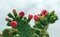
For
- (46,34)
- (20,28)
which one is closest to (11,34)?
(20,28)

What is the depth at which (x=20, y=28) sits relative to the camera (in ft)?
29.9

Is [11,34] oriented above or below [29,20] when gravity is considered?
below

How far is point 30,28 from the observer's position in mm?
9195

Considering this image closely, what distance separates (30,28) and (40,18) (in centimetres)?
58

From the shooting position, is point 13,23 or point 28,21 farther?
point 28,21

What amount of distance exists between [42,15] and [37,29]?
89 centimetres

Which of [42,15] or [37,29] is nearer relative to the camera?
[37,29]

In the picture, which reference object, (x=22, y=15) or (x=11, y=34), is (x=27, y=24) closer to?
(x=22, y=15)

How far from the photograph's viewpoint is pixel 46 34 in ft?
29.4

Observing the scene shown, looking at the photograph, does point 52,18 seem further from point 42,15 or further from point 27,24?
point 27,24

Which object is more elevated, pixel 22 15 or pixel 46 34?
pixel 22 15

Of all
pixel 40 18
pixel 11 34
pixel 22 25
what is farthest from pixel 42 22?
pixel 11 34

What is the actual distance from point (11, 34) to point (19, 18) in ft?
3.08

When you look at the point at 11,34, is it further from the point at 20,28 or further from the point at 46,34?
the point at 46,34
